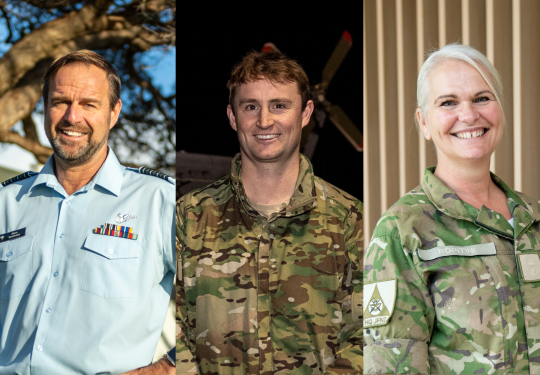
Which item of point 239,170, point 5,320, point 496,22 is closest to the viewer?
point 5,320

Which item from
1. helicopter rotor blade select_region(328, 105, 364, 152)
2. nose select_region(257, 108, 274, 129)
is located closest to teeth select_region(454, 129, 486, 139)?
helicopter rotor blade select_region(328, 105, 364, 152)

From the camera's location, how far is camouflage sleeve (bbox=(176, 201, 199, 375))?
2.05 m

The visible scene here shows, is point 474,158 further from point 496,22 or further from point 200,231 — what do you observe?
point 200,231

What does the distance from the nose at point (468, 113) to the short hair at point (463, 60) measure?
4.5 inches

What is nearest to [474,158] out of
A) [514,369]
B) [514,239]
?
[514,239]

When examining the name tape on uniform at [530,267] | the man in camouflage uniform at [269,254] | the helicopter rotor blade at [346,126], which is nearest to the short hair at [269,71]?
the man in camouflage uniform at [269,254]

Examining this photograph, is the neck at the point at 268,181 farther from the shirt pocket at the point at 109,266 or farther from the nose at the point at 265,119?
the shirt pocket at the point at 109,266

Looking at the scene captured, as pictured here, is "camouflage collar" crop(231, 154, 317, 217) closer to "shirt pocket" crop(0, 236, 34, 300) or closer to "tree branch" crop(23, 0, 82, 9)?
"shirt pocket" crop(0, 236, 34, 300)

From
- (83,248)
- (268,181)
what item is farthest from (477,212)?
(83,248)

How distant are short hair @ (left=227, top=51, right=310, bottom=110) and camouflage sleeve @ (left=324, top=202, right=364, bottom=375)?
1.73 feet

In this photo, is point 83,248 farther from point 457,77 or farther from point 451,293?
point 457,77

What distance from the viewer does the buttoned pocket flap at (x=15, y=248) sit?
80.8 inches

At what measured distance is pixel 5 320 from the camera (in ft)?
6.61

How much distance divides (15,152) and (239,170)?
871 mm
